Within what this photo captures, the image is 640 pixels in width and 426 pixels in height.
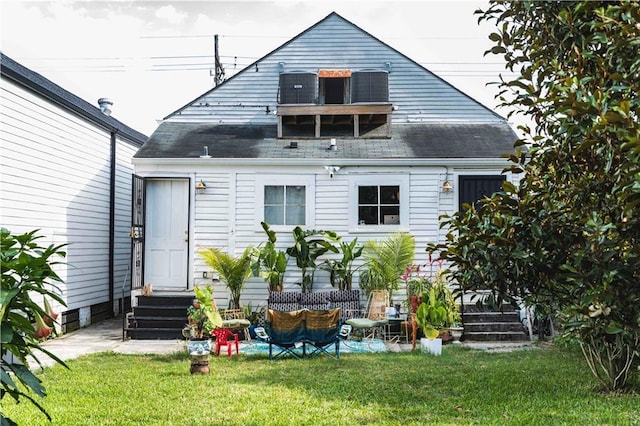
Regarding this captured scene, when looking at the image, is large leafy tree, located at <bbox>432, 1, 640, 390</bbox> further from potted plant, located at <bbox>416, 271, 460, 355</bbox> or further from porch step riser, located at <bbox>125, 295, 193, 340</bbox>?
porch step riser, located at <bbox>125, 295, 193, 340</bbox>

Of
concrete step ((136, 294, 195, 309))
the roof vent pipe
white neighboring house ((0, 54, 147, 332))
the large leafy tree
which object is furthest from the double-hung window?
the large leafy tree

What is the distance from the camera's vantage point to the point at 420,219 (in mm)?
12516

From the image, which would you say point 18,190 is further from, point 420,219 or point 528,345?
point 528,345

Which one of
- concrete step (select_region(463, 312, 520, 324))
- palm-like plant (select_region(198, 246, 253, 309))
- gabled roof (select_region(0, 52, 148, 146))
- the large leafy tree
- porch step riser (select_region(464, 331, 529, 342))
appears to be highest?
gabled roof (select_region(0, 52, 148, 146))

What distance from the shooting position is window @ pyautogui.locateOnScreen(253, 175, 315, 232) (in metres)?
12.5

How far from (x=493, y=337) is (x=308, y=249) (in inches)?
159

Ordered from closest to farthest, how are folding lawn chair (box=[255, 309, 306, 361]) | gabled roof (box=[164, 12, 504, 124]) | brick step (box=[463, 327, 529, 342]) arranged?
1. folding lawn chair (box=[255, 309, 306, 361])
2. brick step (box=[463, 327, 529, 342])
3. gabled roof (box=[164, 12, 504, 124])

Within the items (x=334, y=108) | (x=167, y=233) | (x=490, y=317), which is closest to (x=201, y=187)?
(x=167, y=233)

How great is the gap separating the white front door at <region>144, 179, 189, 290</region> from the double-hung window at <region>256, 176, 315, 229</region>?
1.68 metres

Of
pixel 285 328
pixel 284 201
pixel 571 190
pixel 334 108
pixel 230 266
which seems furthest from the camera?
pixel 334 108

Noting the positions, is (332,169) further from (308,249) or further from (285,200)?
(308,249)

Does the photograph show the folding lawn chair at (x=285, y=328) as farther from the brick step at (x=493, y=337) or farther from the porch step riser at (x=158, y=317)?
the brick step at (x=493, y=337)

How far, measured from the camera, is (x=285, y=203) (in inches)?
498

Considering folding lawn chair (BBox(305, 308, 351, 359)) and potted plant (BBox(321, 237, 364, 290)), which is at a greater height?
potted plant (BBox(321, 237, 364, 290))
